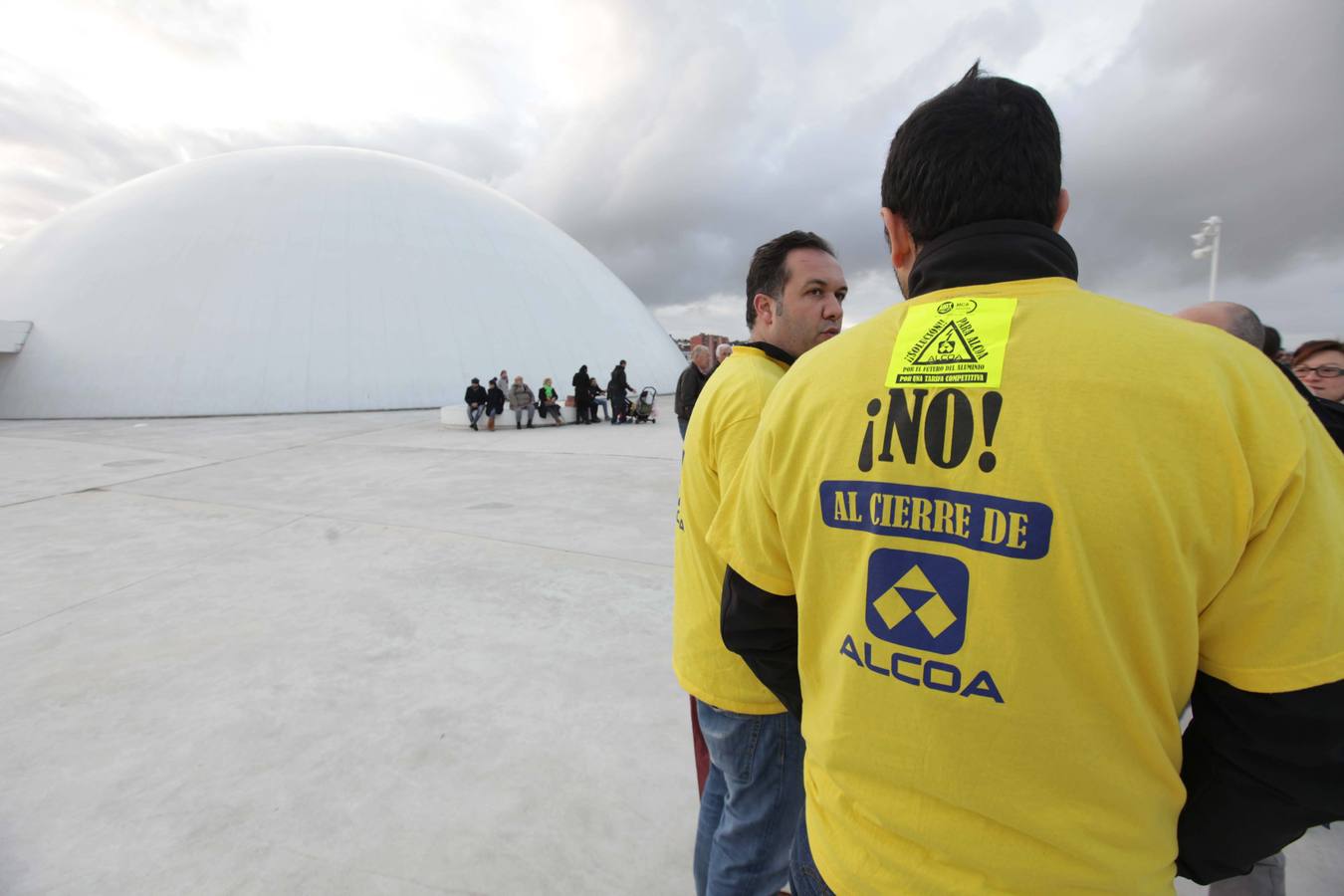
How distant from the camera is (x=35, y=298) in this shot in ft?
61.3

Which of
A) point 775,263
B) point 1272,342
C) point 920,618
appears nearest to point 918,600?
point 920,618

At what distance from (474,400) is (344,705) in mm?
11234

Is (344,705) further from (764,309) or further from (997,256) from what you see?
(997,256)

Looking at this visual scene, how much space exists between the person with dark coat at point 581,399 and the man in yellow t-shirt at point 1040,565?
14.3 m

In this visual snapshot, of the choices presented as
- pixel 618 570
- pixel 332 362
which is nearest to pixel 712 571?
pixel 618 570

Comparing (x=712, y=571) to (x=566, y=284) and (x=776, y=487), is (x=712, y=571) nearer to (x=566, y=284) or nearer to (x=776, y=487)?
(x=776, y=487)

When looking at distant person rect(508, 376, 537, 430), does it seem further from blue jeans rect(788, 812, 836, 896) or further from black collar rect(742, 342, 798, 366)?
blue jeans rect(788, 812, 836, 896)

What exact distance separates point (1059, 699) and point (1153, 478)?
32cm

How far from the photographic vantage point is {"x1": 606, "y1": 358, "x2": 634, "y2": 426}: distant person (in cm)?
1504

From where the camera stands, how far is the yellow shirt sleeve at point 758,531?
1.11 metres

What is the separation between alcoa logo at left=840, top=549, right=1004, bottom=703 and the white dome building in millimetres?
19466

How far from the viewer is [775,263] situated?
1975 millimetres

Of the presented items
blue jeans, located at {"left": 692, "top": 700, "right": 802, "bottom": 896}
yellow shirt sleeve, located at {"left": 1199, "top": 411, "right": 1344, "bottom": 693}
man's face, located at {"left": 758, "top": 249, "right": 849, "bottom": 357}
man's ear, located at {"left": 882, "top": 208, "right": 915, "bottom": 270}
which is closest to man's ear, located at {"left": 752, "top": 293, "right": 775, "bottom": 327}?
man's face, located at {"left": 758, "top": 249, "right": 849, "bottom": 357}

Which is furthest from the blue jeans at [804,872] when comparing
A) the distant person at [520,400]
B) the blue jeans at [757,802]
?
the distant person at [520,400]
